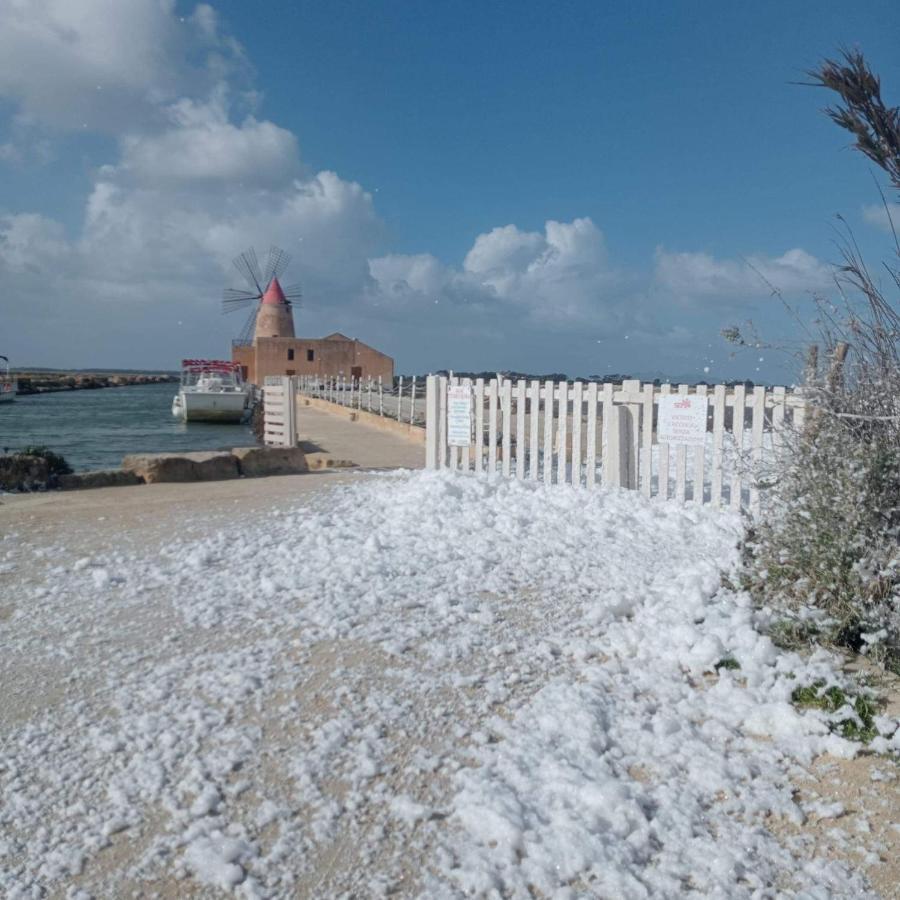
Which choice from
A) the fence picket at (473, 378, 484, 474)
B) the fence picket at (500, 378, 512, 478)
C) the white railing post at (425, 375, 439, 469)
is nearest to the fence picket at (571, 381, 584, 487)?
the fence picket at (500, 378, 512, 478)

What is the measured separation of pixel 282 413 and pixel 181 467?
21.9 ft

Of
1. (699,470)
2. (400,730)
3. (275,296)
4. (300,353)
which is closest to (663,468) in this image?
(699,470)

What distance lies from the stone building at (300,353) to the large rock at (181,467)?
178 ft

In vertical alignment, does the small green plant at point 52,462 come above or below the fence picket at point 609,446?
below

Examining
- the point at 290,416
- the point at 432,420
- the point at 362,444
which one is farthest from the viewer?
the point at 362,444

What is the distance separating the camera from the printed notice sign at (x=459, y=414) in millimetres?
10547

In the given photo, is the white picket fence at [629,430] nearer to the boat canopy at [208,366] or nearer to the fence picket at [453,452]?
the fence picket at [453,452]

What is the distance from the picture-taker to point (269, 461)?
11891 millimetres

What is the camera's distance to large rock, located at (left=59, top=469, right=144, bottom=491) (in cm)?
1055

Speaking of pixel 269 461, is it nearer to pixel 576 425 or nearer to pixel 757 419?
pixel 576 425

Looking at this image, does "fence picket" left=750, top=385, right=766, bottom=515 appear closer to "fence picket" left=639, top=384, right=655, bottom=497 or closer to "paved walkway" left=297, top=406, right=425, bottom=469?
"fence picket" left=639, top=384, right=655, bottom=497

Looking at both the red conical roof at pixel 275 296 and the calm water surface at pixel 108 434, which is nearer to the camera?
the calm water surface at pixel 108 434

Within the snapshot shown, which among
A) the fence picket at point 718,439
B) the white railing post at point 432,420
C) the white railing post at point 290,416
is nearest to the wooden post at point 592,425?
the fence picket at point 718,439

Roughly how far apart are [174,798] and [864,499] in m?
3.55
